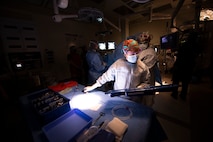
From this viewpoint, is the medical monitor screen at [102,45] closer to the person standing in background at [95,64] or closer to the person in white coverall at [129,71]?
the person standing in background at [95,64]

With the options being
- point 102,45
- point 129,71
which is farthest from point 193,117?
point 102,45

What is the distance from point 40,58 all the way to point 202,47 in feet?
17.3

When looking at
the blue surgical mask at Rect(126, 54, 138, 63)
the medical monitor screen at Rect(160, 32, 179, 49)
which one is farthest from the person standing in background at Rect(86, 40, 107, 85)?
the medical monitor screen at Rect(160, 32, 179, 49)

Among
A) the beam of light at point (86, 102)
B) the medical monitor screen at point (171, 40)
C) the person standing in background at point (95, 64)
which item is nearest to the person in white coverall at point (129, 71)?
the beam of light at point (86, 102)

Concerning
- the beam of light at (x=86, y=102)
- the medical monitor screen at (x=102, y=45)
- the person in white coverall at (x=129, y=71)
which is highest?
the medical monitor screen at (x=102, y=45)

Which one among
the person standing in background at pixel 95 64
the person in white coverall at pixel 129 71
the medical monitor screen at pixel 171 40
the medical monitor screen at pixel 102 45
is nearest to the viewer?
the person in white coverall at pixel 129 71

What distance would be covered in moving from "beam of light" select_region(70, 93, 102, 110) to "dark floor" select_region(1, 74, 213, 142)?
1.78 feet

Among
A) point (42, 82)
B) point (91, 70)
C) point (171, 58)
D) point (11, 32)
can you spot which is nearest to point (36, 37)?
point (11, 32)

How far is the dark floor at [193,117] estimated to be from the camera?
5.09 feet

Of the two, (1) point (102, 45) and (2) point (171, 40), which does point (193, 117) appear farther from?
(1) point (102, 45)

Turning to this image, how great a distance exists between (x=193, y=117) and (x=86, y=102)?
2.30m

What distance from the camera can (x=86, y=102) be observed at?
3.82 ft

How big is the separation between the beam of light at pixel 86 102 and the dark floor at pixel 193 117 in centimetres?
54

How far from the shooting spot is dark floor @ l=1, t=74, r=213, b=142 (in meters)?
1.55
